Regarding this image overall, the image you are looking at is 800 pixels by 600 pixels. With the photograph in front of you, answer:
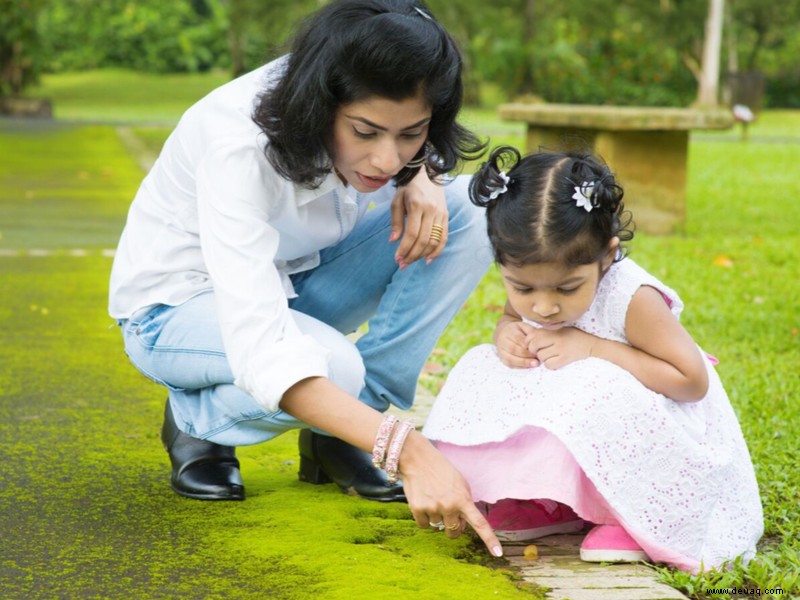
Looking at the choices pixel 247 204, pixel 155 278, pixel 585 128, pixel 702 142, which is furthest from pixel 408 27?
pixel 702 142

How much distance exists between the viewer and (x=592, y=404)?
2.31 metres

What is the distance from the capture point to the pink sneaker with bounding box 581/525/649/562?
2359 mm

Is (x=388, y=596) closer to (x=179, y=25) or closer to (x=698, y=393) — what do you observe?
(x=698, y=393)

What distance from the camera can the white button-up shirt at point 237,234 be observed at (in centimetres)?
226

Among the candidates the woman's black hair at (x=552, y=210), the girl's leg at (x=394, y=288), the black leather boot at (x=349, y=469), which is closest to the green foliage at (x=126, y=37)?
the girl's leg at (x=394, y=288)

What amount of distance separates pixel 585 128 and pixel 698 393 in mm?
5435

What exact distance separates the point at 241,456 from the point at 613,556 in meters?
1.21

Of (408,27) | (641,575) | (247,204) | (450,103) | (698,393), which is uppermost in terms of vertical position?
(408,27)

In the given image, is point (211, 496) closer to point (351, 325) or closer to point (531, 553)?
point (351, 325)

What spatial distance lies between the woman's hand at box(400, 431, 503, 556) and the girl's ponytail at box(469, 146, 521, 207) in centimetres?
58

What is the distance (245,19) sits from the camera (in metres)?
26.1

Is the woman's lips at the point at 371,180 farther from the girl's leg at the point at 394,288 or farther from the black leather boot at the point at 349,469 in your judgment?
the black leather boot at the point at 349,469

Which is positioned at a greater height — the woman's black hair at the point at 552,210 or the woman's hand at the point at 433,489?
the woman's black hair at the point at 552,210

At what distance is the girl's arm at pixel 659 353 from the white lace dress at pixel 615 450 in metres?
0.03
